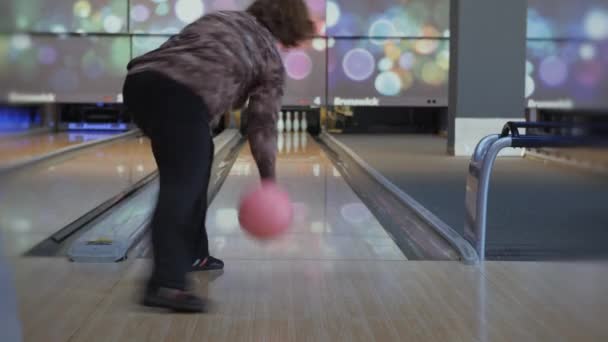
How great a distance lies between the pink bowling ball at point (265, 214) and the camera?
2.02 meters

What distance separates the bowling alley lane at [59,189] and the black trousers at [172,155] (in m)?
0.66

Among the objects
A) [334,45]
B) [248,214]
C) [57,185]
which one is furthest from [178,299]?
[334,45]

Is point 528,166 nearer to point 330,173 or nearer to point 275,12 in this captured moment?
point 330,173

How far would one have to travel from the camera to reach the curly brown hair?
2.18 meters

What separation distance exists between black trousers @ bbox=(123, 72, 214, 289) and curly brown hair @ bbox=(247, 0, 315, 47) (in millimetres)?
368

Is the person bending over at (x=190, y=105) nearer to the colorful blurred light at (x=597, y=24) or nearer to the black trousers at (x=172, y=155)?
the black trousers at (x=172, y=155)

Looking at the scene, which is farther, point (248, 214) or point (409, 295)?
point (409, 295)

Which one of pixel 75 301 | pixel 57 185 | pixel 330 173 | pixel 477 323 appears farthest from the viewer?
pixel 330 173

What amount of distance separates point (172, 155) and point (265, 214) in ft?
0.95

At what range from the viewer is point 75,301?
2264 millimetres

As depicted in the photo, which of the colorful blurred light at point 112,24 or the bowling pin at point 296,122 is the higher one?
the colorful blurred light at point 112,24

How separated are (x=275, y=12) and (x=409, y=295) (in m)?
0.96

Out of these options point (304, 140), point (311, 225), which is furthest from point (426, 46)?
point (311, 225)

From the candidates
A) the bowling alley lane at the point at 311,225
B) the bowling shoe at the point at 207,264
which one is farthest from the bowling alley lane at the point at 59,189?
the bowling alley lane at the point at 311,225
